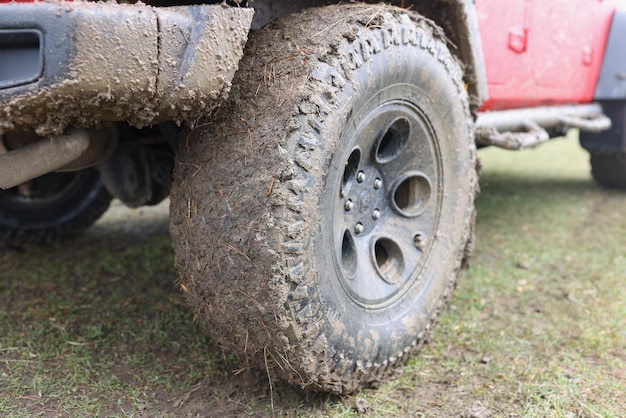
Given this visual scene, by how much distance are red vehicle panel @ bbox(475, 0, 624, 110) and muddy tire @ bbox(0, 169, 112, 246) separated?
2059 mm

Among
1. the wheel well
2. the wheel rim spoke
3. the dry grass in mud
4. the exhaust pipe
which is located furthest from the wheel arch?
the dry grass in mud

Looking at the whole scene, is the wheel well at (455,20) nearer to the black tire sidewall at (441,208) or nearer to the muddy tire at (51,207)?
the black tire sidewall at (441,208)

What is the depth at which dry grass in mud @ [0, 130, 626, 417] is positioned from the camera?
1.75 m

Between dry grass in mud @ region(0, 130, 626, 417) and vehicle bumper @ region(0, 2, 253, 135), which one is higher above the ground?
vehicle bumper @ region(0, 2, 253, 135)

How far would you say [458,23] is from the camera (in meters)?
2.11

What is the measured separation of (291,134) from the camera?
1.50 meters

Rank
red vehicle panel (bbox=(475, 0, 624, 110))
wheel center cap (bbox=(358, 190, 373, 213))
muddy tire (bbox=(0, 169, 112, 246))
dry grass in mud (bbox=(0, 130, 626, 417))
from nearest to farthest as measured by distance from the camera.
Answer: dry grass in mud (bbox=(0, 130, 626, 417)), wheel center cap (bbox=(358, 190, 373, 213)), red vehicle panel (bbox=(475, 0, 624, 110)), muddy tire (bbox=(0, 169, 112, 246))

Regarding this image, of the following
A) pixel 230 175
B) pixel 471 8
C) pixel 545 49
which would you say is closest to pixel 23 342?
pixel 230 175

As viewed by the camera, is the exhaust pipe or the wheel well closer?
the exhaust pipe

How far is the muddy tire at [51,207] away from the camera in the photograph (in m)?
3.08

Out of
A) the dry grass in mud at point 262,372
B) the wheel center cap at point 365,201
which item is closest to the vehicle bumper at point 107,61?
the wheel center cap at point 365,201

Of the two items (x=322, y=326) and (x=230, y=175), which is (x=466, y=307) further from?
(x=230, y=175)

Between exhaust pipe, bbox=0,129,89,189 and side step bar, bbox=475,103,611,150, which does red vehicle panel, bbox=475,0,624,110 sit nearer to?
side step bar, bbox=475,103,611,150

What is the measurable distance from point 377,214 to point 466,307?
2.69 feet
